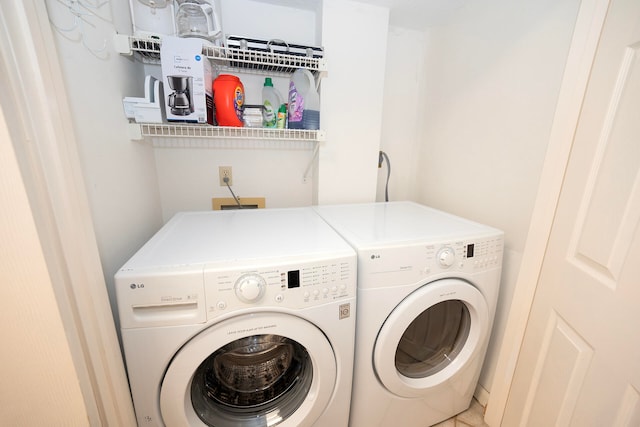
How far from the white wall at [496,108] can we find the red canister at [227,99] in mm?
1218

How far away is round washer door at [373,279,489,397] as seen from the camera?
0.90 meters

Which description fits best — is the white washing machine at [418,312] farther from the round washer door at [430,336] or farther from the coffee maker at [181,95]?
the coffee maker at [181,95]

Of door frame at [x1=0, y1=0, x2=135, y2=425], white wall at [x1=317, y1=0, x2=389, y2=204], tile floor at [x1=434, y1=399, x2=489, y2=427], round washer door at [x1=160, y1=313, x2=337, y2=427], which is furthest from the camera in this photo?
white wall at [x1=317, y1=0, x2=389, y2=204]

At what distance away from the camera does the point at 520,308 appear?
0.98 meters

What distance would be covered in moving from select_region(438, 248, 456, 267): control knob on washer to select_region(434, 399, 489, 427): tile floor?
2.91ft

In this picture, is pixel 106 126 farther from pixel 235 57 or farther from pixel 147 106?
pixel 235 57

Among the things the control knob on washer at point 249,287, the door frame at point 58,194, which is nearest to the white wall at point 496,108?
the control knob on washer at point 249,287

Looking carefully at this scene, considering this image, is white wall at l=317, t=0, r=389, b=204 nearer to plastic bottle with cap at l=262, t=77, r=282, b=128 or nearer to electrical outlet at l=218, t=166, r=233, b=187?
plastic bottle with cap at l=262, t=77, r=282, b=128

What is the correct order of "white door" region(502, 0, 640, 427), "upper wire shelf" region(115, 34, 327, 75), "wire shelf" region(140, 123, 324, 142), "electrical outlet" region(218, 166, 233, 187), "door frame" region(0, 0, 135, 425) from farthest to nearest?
"electrical outlet" region(218, 166, 233, 187), "wire shelf" region(140, 123, 324, 142), "upper wire shelf" region(115, 34, 327, 75), "white door" region(502, 0, 640, 427), "door frame" region(0, 0, 135, 425)

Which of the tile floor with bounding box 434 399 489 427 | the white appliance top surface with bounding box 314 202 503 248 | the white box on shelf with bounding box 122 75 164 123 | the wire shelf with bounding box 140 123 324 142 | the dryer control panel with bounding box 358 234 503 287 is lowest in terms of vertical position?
the tile floor with bounding box 434 399 489 427

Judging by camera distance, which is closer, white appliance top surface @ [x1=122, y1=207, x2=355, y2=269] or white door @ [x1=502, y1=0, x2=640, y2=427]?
white door @ [x1=502, y1=0, x2=640, y2=427]

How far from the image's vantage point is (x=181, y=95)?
102 centimetres

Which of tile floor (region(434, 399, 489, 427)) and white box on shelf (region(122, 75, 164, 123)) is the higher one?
white box on shelf (region(122, 75, 164, 123))

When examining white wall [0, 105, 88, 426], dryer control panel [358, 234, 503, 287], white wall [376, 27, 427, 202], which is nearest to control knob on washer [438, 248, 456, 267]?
dryer control panel [358, 234, 503, 287]
